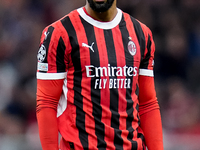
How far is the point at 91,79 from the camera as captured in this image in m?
2.06

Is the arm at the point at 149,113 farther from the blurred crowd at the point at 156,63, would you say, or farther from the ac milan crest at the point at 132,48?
the blurred crowd at the point at 156,63

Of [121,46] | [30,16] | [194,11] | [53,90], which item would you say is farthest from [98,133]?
[194,11]

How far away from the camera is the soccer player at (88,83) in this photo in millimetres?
2057

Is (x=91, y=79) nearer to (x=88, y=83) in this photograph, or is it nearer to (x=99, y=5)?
(x=88, y=83)

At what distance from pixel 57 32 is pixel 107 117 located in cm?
48

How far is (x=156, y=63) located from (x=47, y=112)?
10.7 ft

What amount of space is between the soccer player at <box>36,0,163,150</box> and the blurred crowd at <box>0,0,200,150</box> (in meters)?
2.54

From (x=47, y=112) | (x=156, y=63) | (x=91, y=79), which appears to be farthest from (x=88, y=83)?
(x=156, y=63)

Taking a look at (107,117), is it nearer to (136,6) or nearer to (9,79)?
(9,79)

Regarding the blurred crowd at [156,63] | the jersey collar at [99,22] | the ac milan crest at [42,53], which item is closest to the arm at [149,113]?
the jersey collar at [99,22]

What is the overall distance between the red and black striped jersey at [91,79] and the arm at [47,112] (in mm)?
40

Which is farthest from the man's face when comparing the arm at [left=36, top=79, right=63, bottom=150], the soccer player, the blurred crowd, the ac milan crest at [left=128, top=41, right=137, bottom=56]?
the blurred crowd

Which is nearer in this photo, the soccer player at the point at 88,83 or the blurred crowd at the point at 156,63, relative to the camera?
the soccer player at the point at 88,83

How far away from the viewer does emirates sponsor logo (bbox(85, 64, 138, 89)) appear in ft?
6.77
